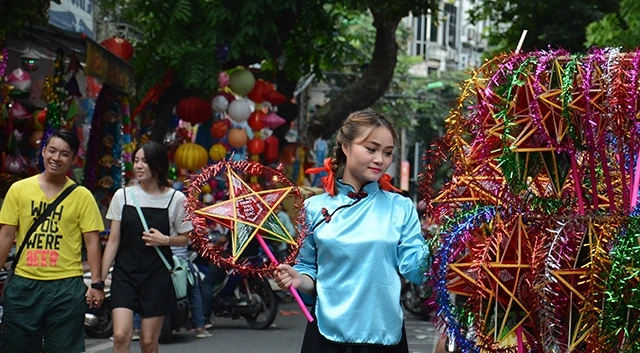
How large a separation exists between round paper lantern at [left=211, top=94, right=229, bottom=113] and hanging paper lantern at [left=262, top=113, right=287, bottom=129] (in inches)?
58.2

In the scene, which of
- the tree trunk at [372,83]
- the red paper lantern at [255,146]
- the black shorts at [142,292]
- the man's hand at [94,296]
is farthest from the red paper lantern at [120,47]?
the man's hand at [94,296]

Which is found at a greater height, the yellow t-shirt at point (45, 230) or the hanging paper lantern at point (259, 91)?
the yellow t-shirt at point (45, 230)

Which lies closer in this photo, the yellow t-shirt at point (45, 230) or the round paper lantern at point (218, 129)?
the yellow t-shirt at point (45, 230)

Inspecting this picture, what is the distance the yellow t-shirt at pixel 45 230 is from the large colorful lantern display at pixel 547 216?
3007 millimetres

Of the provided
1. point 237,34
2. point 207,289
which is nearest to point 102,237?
point 207,289

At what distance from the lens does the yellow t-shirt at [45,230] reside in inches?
281

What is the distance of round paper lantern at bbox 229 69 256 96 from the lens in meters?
17.4

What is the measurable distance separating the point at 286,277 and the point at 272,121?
14356 mm

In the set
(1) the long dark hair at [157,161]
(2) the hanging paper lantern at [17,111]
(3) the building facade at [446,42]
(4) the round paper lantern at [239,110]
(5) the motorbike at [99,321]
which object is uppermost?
(1) the long dark hair at [157,161]

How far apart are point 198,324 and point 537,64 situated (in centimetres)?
895

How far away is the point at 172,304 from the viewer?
812 cm

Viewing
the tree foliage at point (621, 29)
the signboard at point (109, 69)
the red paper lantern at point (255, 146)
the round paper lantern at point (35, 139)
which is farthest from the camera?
the red paper lantern at point (255, 146)

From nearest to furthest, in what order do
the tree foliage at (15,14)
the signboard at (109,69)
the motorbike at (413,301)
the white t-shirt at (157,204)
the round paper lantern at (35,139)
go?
the white t-shirt at (157,204)
the tree foliage at (15,14)
the signboard at (109,69)
the round paper lantern at (35,139)
the motorbike at (413,301)

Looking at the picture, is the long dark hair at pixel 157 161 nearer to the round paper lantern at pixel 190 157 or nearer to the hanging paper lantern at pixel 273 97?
the round paper lantern at pixel 190 157
